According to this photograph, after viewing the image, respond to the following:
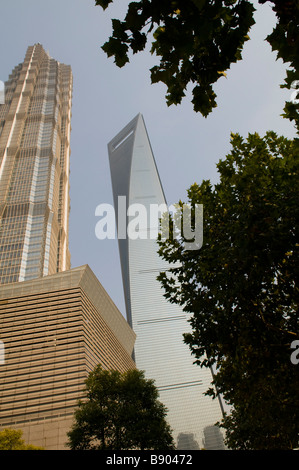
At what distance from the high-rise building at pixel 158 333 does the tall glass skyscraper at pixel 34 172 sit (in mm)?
27752

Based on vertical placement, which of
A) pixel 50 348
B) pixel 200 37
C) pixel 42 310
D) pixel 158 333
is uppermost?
pixel 158 333

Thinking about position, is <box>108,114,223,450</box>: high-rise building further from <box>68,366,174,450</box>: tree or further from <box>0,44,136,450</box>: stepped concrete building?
<box>68,366,174,450</box>: tree

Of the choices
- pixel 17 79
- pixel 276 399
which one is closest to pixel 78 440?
pixel 276 399

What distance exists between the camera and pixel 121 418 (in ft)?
81.6

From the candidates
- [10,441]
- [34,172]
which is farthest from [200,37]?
[34,172]

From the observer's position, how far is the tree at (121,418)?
24.1m

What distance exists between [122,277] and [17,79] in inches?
4074

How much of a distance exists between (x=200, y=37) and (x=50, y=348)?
4573 cm

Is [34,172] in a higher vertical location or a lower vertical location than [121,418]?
higher

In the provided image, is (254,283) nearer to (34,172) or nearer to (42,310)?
(42,310)

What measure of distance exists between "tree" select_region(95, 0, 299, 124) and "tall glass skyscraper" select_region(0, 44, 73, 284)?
283 feet

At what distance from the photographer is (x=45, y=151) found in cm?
11694

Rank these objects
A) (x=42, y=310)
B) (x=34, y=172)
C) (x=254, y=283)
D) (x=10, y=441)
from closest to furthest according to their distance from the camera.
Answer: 1. (x=254, y=283)
2. (x=10, y=441)
3. (x=42, y=310)
4. (x=34, y=172)

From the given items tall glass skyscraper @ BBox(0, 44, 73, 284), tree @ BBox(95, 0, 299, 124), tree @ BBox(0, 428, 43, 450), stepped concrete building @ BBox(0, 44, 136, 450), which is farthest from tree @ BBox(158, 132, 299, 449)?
tall glass skyscraper @ BBox(0, 44, 73, 284)
